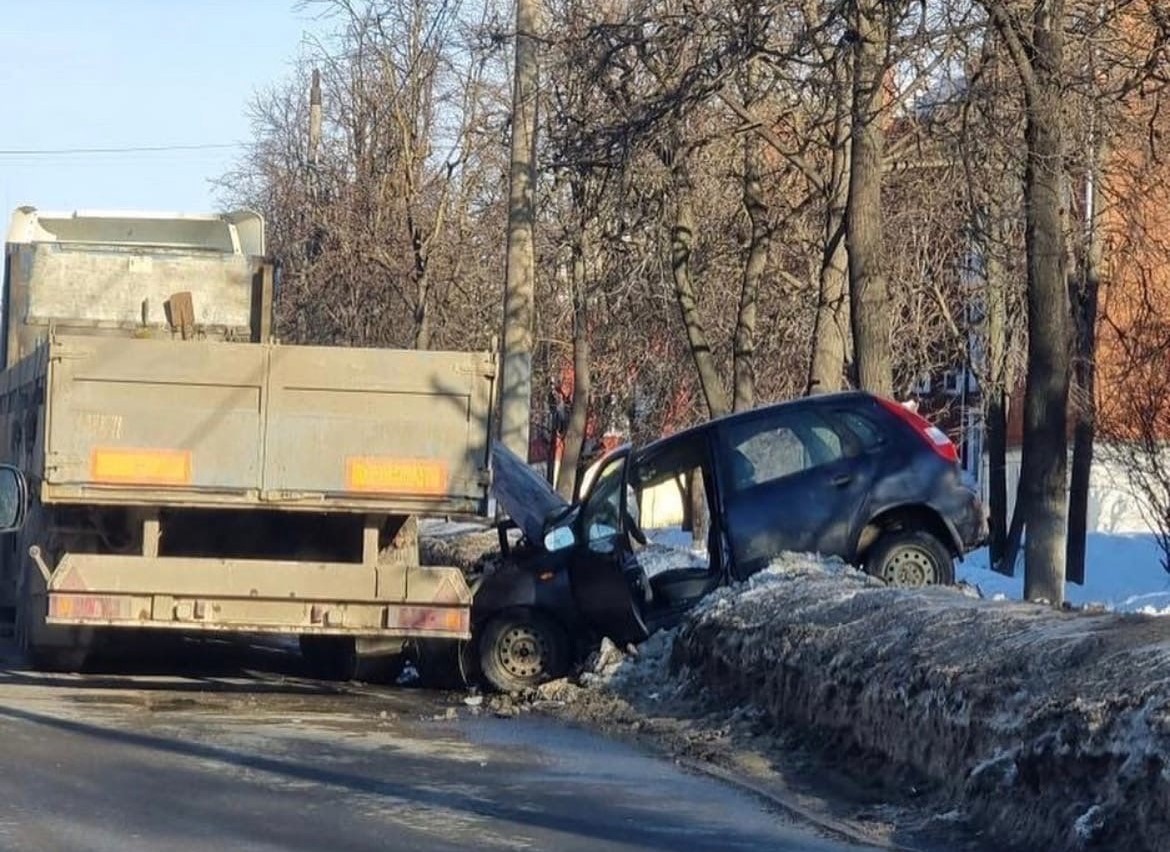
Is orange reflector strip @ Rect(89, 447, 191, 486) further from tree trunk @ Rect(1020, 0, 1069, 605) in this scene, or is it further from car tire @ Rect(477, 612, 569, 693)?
tree trunk @ Rect(1020, 0, 1069, 605)

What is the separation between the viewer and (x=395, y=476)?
43.9 ft

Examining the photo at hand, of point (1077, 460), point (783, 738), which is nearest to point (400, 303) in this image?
Answer: point (1077, 460)

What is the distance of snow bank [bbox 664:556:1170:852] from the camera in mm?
7906

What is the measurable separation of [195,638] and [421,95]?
1804cm

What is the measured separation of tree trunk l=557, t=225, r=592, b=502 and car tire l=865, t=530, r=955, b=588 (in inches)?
618

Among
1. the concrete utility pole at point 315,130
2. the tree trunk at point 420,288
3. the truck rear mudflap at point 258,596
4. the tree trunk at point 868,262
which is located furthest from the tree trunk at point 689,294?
the concrete utility pole at point 315,130

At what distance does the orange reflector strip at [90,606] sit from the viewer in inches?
512

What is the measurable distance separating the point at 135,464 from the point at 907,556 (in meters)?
5.70

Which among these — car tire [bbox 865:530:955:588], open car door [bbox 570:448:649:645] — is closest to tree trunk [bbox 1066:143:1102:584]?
car tire [bbox 865:530:955:588]

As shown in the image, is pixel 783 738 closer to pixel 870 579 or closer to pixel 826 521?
pixel 870 579

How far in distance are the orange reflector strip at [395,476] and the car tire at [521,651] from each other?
1.80 m

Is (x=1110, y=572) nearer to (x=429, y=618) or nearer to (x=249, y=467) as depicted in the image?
(x=429, y=618)

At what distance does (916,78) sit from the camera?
19312 mm

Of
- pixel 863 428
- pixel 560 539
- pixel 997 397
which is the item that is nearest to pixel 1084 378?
pixel 997 397
